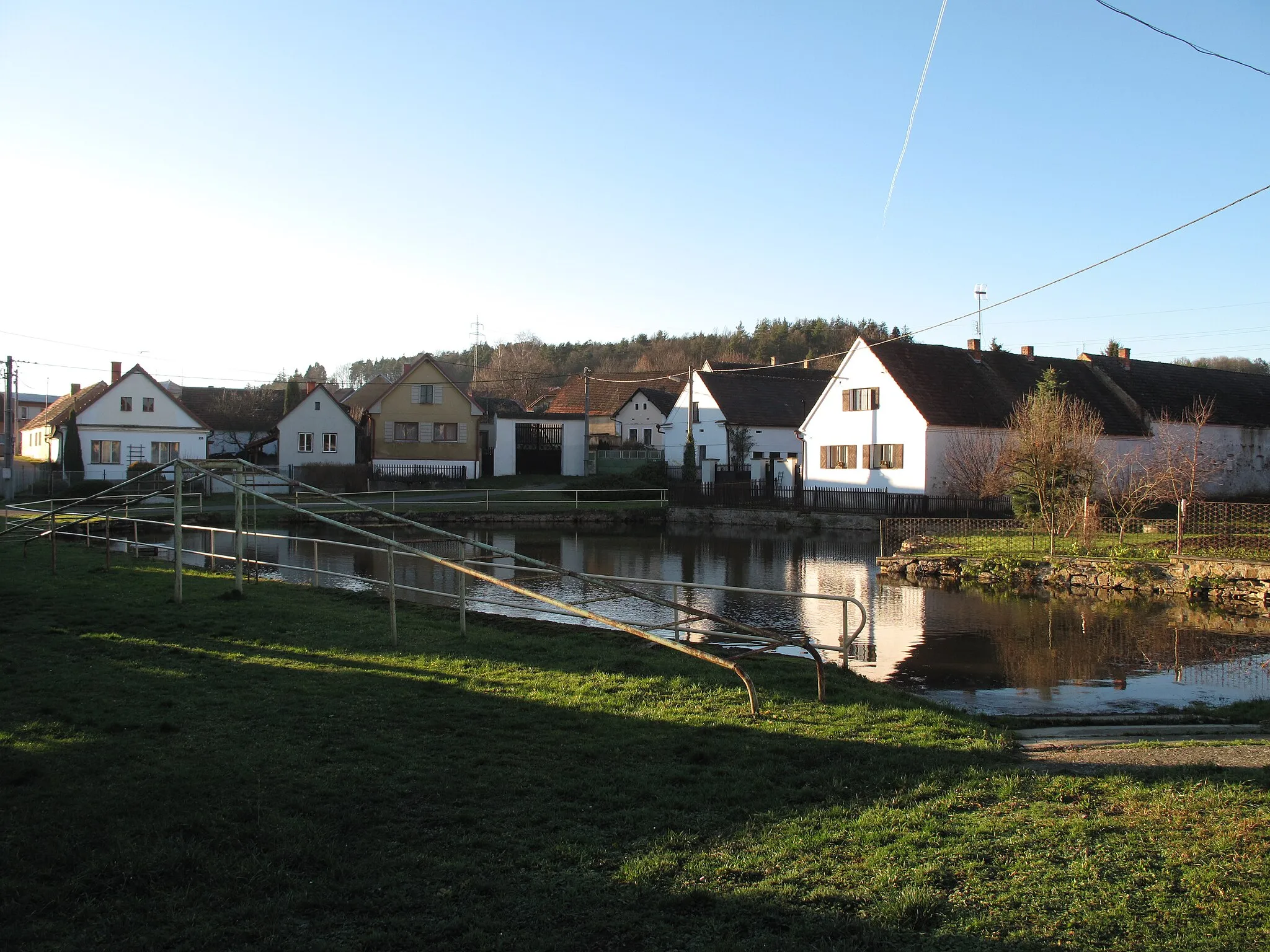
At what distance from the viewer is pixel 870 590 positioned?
22.6 meters

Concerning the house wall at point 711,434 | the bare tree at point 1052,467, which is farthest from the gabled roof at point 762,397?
the bare tree at point 1052,467

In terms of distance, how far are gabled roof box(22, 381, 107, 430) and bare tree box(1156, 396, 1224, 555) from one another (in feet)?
175

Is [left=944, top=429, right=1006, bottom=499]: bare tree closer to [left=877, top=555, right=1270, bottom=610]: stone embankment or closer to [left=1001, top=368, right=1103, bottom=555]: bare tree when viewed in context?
[left=1001, top=368, right=1103, bottom=555]: bare tree

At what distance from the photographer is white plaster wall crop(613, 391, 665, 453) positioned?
64125 millimetres

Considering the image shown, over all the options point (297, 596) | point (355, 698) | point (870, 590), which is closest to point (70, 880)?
point (355, 698)

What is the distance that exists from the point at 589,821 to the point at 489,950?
165 cm

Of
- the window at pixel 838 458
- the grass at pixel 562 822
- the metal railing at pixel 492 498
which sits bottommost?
the grass at pixel 562 822

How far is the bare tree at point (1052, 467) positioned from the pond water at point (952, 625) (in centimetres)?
523

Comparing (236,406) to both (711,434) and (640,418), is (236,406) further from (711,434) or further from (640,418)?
(711,434)

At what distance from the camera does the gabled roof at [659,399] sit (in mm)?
63594

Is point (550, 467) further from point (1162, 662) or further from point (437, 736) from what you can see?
point (437, 736)

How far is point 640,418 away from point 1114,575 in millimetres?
44309

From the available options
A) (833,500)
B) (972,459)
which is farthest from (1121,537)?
(833,500)

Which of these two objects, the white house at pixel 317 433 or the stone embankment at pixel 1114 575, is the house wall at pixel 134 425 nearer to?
the white house at pixel 317 433
